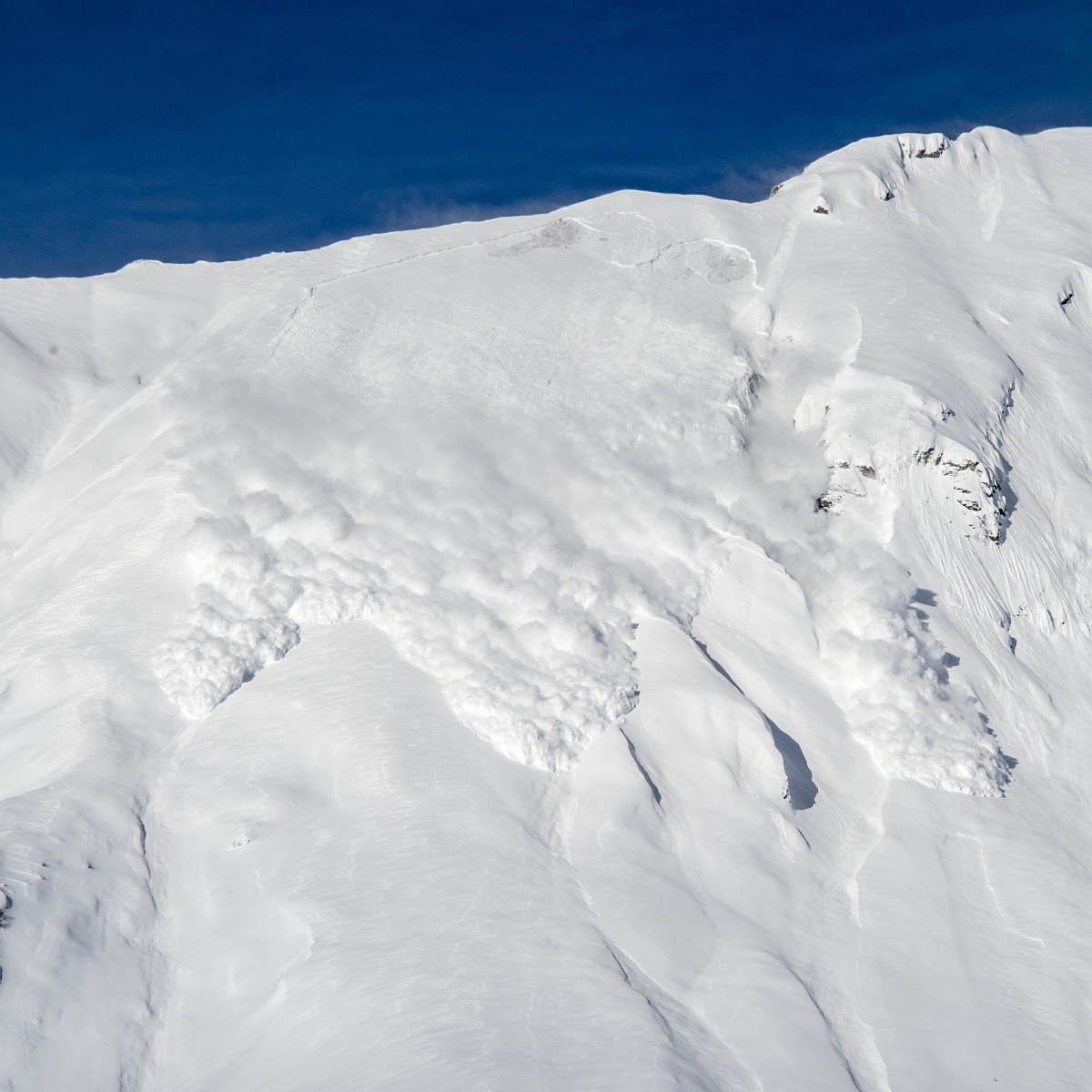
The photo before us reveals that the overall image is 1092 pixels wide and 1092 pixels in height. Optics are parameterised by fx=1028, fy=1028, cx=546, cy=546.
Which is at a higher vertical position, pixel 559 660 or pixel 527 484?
pixel 527 484

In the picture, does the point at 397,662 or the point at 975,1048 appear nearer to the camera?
the point at 975,1048

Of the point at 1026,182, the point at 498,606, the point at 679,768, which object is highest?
the point at 1026,182

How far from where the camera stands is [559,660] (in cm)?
3062

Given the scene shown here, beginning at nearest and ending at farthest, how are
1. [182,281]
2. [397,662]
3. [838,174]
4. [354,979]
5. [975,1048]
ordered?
[354,979], [975,1048], [397,662], [182,281], [838,174]

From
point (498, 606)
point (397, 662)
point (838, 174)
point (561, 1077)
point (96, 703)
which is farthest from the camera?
point (838, 174)

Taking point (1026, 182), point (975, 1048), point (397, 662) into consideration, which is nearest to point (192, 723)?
point (397, 662)

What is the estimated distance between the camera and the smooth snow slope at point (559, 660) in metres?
Result: 21.0

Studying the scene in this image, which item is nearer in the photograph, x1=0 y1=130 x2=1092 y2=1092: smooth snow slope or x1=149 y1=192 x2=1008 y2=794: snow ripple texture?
x1=0 y1=130 x2=1092 y2=1092: smooth snow slope

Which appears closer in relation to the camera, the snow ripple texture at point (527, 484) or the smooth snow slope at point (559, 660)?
the smooth snow slope at point (559, 660)

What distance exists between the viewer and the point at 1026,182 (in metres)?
57.7

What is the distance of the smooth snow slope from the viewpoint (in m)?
21.0

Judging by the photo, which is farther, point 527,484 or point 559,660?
point 527,484

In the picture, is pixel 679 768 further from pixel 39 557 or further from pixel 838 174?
pixel 838 174

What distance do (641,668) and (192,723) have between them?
12888 millimetres
